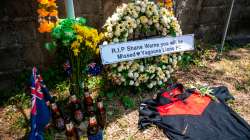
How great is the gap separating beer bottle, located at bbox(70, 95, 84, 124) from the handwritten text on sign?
2.32 feet

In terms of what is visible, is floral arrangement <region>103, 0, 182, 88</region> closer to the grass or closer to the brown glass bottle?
the grass

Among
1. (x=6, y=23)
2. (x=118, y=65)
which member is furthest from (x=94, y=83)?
(x=6, y=23)

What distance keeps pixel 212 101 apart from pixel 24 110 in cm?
291

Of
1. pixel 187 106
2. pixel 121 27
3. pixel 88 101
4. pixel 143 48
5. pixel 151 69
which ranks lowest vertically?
pixel 187 106

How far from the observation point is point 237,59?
20.1 feet

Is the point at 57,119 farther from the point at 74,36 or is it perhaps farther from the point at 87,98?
the point at 74,36

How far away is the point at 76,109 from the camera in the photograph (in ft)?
13.8

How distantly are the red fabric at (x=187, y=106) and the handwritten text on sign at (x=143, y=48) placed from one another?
0.74m

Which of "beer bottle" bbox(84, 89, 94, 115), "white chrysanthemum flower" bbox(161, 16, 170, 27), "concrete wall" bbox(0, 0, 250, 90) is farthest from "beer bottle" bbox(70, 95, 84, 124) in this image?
"white chrysanthemum flower" bbox(161, 16, 170, 27)

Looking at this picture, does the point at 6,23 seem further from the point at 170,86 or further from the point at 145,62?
the point at 170,86

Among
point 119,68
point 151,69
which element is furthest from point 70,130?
point 151,69

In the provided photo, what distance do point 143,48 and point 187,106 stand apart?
1123 millimetres

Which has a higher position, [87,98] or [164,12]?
[164,12]

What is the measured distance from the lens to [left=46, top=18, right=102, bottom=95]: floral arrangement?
12.7ft
